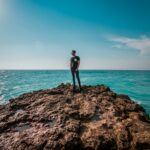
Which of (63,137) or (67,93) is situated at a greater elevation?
(67,93)

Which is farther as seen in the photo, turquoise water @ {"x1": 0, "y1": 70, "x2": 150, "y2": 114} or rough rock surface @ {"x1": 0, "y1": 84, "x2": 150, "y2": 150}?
turquoise water @ {"x1": 0, "y1": 70, "x2": 150, "y2": 114}

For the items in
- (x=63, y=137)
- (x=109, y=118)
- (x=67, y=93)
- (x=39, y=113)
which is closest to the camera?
(x=63, y=137)

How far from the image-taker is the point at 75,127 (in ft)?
22.2

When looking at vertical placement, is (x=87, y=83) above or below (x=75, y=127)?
below

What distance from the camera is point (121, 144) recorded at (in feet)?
19.7

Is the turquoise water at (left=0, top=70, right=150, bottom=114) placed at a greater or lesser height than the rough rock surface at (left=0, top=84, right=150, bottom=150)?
lesser

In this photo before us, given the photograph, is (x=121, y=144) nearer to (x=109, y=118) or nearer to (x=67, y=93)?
(x=109, y=118)

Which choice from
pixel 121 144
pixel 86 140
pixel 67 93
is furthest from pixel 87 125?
pixel 67 93

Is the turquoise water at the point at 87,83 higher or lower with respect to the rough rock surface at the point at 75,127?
lower

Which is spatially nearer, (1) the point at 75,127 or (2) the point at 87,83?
(1) the point at 75,127

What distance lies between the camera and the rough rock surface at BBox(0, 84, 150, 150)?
6.02 meters

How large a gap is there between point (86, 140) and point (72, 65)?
7.00m

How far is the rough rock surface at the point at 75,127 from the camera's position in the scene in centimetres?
602

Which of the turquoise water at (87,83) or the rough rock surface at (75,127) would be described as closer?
the rough rock surface at (75,127)
